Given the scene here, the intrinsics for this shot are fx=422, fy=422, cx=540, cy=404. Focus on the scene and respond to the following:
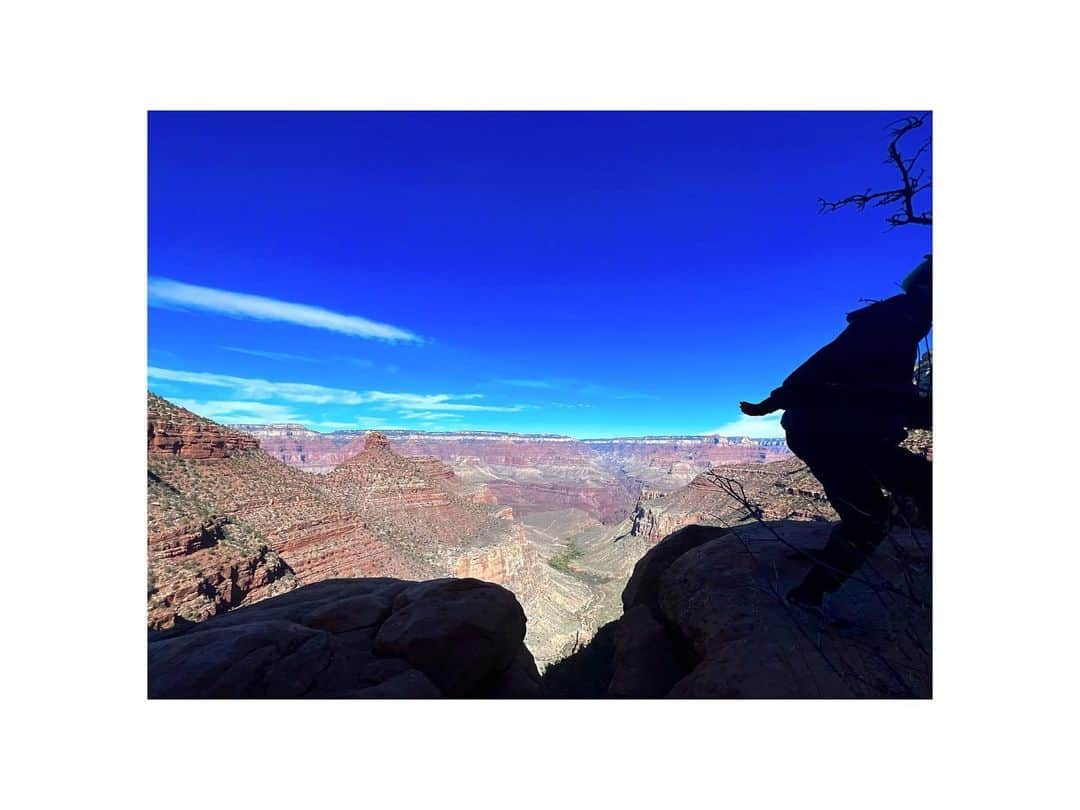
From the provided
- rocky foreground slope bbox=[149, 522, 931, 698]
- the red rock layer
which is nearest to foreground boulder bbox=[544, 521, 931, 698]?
rocky foreground slope bbox=[149, 522, 931, 698]

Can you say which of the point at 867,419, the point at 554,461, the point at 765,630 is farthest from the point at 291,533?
the point at 554,461

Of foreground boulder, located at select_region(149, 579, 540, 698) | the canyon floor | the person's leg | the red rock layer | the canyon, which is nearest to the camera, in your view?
foreground boulder, located at select_region(149, 579, 540, 698)

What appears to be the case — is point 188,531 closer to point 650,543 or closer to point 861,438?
point 861,438

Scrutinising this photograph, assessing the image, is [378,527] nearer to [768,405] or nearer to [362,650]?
[362,650]

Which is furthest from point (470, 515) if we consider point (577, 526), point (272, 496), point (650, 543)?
point (577, 526)

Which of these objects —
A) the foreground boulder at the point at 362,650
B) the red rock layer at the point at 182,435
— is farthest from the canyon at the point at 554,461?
the foreground boulder at the point at 362,650

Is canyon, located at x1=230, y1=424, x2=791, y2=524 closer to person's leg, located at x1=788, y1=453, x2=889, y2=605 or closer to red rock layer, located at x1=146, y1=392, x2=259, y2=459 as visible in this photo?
red rock layer, located at x1=146, y1=392, x2=259, y2=459

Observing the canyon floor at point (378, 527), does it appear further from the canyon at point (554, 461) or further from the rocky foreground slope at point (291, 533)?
the canyon at point (554, 461)
